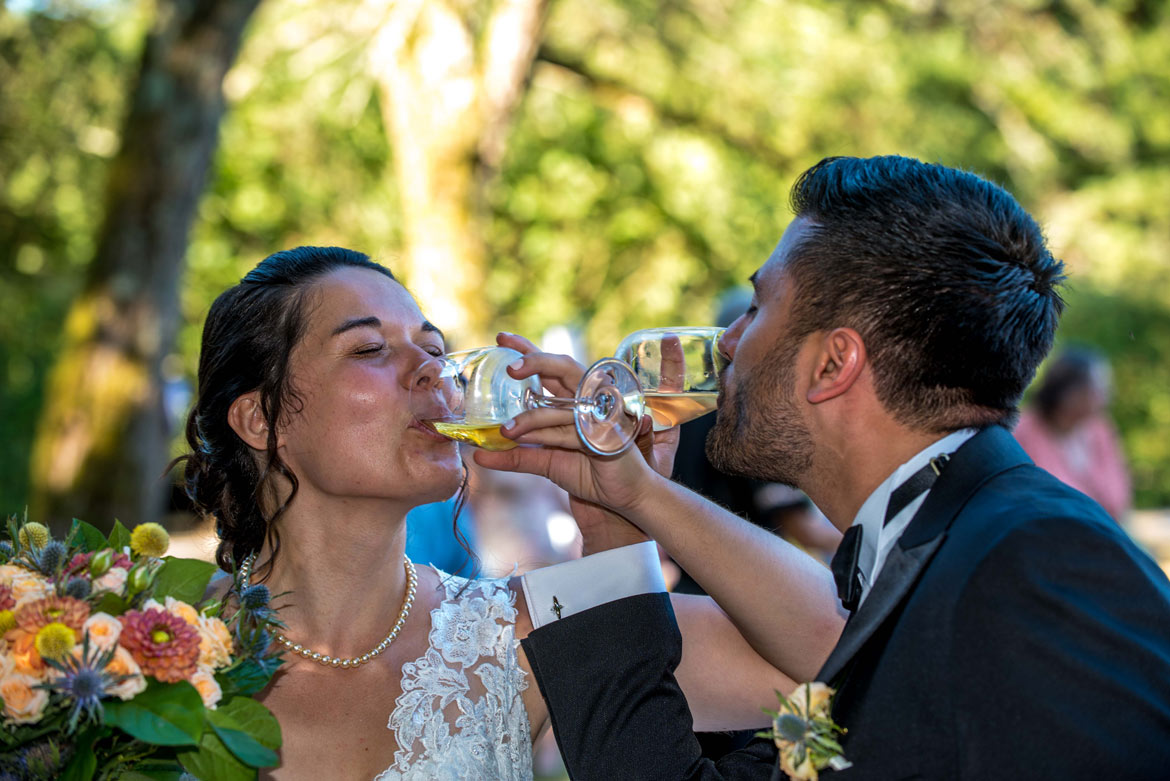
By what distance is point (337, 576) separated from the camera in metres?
2.80

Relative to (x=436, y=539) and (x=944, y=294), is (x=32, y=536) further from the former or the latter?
(x=436, y=539)

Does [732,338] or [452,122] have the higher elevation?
[452,122]

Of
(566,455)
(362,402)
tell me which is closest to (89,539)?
(362,402)

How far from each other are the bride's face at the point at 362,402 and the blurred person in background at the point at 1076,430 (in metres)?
5.65

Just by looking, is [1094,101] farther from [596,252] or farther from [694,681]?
[694,681]

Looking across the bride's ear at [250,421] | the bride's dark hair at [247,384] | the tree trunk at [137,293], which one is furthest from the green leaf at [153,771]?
the tree trunk at [137,293]

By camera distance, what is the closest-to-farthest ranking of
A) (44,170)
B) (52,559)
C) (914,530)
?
(914,530)
(52,559)
(44,170)

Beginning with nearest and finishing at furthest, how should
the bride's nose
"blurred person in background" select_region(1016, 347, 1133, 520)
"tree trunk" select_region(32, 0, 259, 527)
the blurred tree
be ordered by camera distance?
the bride's nose → "tree trunk" select_region(32, 0, 259, 527) → "blurred person in background" select_region(1016, 347, 1133, 520) → the blurred tree

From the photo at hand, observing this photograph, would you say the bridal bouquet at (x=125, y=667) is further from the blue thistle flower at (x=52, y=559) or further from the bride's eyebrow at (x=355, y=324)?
the bride's eyebrow at (x=355, y=324)

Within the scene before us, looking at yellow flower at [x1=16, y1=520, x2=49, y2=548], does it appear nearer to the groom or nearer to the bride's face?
the bride's face

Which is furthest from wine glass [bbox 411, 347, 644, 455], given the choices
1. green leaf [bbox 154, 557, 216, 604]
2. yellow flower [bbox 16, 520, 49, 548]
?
yellow flower [bbox 16, 520, 49, 548]

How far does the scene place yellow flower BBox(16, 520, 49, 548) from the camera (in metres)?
2.12

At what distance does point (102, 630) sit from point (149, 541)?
0.79 ft

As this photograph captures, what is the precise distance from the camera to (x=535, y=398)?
2395 mm
